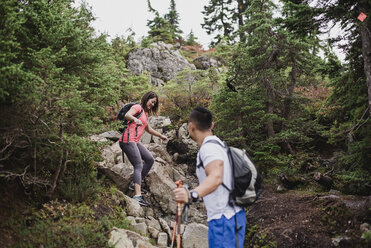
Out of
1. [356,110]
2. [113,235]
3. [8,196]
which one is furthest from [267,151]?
[8,196]

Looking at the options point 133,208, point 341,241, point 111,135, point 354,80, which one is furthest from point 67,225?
point 354,80

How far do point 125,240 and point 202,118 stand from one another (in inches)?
116

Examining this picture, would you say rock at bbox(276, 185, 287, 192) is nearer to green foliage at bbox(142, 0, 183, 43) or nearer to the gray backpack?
the gray backpack

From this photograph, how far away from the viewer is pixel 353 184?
17.7ft

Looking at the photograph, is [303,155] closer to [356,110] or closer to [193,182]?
[356,110]

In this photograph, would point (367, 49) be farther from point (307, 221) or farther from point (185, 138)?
point (185, 138)

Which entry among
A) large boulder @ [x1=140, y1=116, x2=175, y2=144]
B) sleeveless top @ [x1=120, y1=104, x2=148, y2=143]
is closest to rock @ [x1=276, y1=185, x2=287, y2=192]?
sleeveless top @ [x1=120, y1=104, x2=148, y2=143]

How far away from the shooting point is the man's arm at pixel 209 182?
2131mm

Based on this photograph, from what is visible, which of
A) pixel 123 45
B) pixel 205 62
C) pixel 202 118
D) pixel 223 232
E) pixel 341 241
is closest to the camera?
pixel 223 232

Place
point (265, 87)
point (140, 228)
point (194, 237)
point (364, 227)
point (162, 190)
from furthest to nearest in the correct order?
point (265, 87), point (162, 190), point (194, 237), point (140, 228), point (364, 227)

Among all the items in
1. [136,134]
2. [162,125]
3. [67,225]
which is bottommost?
[67,225]

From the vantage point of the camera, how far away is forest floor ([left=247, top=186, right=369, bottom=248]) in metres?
4.20

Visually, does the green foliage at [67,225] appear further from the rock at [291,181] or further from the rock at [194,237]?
the rock at [291,181]

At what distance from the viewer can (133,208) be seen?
223 inches
